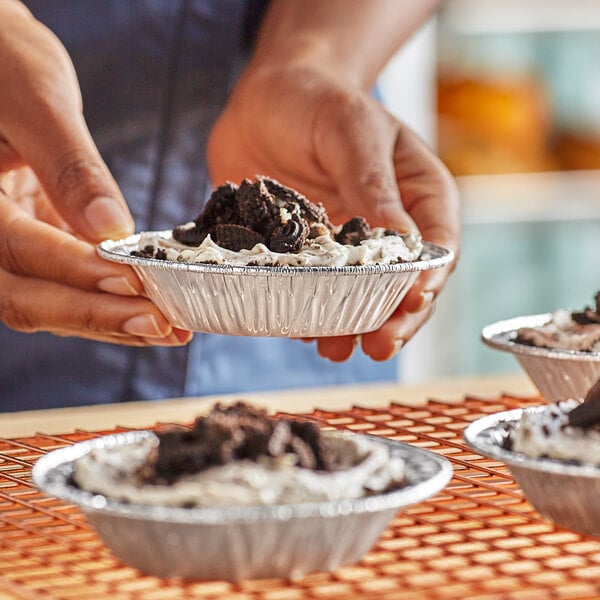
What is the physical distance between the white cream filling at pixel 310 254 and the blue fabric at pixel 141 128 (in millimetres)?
605

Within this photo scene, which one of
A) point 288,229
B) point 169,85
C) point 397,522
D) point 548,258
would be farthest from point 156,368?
point 548,258

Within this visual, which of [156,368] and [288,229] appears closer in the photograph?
[288,229]

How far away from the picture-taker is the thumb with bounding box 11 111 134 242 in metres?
1.29

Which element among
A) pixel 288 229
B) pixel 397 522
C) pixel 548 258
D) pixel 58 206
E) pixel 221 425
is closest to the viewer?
pixel 221 425

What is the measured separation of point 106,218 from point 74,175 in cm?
7

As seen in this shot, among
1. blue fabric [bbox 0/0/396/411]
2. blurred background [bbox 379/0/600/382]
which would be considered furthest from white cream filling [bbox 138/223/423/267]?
blurred background [bbox 379/0/600/382]

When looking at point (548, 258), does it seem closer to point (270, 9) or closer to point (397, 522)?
point (270, 9)

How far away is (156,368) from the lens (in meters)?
1.85

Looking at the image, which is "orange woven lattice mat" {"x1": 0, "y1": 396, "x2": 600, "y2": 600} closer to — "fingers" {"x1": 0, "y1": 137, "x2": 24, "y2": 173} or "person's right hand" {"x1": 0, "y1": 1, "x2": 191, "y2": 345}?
"person's right hand" {"x1": 0, "y1": 1, "x2": 191, "y2": 345}

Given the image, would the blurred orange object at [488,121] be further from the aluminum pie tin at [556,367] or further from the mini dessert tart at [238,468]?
the mini dessert tart at [238,468]

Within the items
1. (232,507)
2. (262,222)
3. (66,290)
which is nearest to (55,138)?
(66,290)

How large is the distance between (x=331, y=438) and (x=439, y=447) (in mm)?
282

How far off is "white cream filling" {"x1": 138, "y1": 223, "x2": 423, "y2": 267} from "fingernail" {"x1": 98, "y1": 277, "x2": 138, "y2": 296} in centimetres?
5

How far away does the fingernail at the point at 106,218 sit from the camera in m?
1.28
